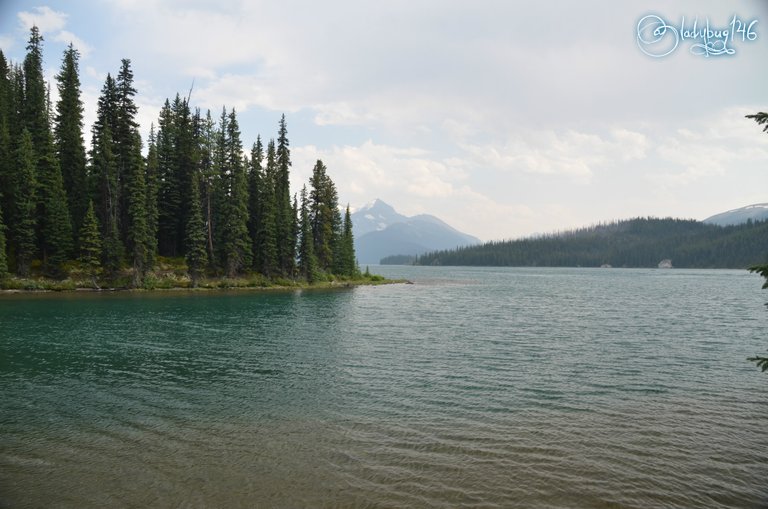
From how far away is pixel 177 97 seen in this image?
91875mm

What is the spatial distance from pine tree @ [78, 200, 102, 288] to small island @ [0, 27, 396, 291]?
0.19 m

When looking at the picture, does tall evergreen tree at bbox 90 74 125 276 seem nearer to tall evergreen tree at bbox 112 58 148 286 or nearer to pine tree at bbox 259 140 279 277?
tall evergreen tree at bbox 112 58 148 286

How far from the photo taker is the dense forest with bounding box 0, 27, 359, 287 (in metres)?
67.8

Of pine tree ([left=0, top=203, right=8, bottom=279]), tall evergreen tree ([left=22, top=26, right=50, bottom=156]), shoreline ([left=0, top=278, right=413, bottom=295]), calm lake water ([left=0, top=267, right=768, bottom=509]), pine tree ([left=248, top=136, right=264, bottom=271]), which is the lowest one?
calm lake water ([left=0, top=267, right=768, bottom=509])

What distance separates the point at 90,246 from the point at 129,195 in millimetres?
11310

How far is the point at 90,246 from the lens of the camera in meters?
68.9

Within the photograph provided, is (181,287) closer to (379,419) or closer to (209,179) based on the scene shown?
(209,179)

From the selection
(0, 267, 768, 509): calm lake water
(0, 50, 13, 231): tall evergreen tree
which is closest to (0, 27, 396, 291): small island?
(0, 50, 13, 231): tall evergreen tree

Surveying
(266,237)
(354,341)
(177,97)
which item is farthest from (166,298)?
(177,97)

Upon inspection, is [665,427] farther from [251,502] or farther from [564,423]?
[251,502]

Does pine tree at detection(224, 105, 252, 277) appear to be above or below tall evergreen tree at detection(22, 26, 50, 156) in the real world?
below

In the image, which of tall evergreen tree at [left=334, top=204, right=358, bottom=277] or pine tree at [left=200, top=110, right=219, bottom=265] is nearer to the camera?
pine tree at [left=200, top=110, right=219, bottom=265]

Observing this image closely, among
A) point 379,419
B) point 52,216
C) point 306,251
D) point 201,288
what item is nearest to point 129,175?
point 52,216

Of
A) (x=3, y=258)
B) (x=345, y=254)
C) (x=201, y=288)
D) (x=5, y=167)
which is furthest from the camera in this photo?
(x=345, y=254)
